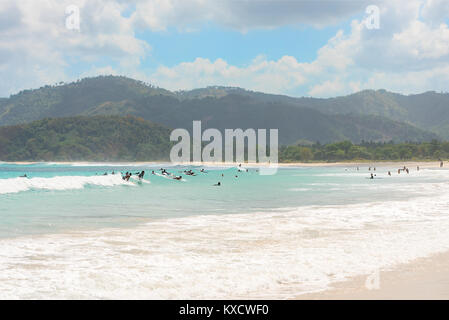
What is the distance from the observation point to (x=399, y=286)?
8281mm

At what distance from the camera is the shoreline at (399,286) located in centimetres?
766

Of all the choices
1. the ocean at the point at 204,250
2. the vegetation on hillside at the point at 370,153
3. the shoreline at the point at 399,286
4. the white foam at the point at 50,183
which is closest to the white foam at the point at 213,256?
the ocean at the point at 204,250

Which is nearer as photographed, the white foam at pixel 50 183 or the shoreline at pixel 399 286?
the shoreline at pixel 399 286

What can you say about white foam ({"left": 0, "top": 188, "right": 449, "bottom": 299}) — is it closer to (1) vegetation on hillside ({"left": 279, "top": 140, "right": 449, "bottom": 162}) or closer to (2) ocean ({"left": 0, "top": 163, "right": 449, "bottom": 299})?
(2) ocean ({"left": 0, "top": 163, "right": 449, "bottom": 299})

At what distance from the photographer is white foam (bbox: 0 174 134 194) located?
3888 centimetres

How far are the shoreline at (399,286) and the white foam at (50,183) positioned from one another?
35.0 meters

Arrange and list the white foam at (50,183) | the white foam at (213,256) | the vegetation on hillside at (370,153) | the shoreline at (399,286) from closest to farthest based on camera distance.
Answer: the shoreline at (399,286) → the white foam at (213,256) → the white foam at (50,183) → the vegetation on hillside at (370,153)

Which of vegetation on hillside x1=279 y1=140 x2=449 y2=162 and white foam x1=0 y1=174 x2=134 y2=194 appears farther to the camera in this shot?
vegetation on hillside x1=279 y1=140 x2=449 y2=162

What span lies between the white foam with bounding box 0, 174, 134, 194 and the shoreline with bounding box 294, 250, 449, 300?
3495 centimetres

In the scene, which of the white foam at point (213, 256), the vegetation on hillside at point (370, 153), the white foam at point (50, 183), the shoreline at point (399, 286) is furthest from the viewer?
the vegetation on hillside at point (370, 153)

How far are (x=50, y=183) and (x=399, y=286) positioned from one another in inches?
1590

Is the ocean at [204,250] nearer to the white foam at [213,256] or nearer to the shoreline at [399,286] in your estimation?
the white foam at [213,256]

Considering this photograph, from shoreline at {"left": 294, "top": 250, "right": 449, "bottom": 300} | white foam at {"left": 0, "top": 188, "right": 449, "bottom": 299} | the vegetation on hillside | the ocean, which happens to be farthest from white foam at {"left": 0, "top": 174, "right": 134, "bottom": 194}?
the vegetation on hillside
